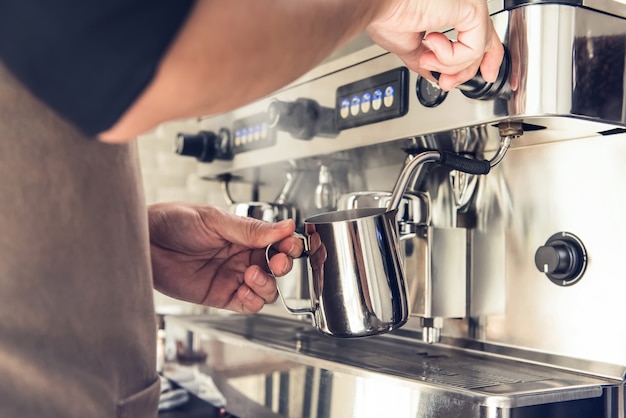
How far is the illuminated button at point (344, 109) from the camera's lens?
2.84ft

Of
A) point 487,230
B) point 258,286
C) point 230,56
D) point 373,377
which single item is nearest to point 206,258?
point 258,286

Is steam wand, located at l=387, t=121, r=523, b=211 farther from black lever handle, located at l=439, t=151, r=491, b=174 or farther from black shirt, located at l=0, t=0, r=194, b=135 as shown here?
black shirt, located at l=0, t=0, r=194, b=135

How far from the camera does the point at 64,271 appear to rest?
1.54 ft

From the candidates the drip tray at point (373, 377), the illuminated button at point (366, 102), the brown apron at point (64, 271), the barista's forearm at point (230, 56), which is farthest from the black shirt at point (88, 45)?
the illuminated button at point (366, 102)

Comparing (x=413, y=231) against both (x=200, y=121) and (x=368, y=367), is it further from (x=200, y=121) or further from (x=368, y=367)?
(x=200, y=121)

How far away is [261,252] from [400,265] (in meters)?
0.22

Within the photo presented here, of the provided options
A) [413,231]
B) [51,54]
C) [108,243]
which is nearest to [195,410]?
[413,231]

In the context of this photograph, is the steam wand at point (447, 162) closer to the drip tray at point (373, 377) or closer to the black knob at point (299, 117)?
the drip tray at point (373, 377)

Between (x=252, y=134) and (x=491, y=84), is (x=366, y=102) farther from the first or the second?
(x=252, y=134)

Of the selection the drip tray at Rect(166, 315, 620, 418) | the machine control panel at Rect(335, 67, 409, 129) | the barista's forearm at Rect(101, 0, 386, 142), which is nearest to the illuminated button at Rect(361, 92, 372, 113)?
the machine control panel at Rect(335, 67, 409, 129)

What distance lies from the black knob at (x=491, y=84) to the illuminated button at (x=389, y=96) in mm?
152

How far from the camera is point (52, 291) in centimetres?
46

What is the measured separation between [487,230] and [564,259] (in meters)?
0.13

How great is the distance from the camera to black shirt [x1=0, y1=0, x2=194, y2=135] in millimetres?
309
